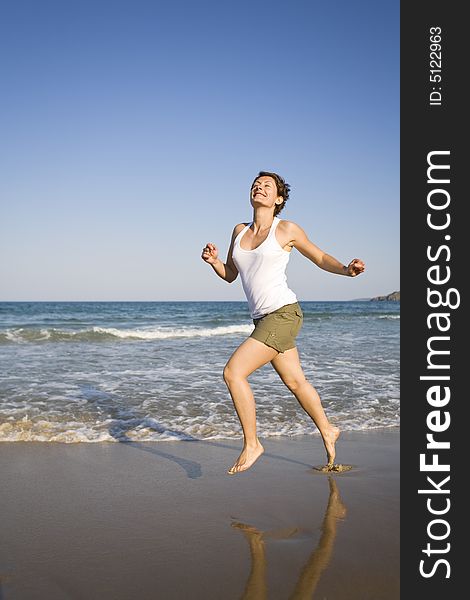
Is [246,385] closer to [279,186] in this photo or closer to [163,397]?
[279,186]

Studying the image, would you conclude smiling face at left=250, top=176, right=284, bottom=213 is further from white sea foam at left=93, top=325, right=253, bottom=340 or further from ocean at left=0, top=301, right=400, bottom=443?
white sea foam at left=93, top=325, right=253, bottom=340

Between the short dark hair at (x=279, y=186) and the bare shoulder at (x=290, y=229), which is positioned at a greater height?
the short dark hair at (x=279, y=186)

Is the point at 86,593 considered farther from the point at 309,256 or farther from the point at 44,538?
the point at 309,256

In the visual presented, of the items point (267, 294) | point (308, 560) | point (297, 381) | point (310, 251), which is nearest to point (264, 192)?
point (310, 251)

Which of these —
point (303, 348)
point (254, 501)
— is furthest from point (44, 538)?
point (303, 348)

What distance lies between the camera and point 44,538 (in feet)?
9.67

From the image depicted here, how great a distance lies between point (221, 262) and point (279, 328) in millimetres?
729

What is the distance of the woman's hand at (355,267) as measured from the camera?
3.54m

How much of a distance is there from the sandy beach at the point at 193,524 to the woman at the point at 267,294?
1.36ft

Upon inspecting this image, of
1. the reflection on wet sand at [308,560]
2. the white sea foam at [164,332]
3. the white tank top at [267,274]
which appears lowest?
the white sea foam at [164,332]

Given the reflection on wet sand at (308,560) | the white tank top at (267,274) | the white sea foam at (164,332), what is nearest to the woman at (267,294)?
the white tank top at (267,274)

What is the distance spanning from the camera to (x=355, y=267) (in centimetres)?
356

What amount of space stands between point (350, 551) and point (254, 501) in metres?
0.88

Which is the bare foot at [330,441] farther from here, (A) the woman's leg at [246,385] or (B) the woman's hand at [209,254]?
(B) the woman's hand at [209,254]
